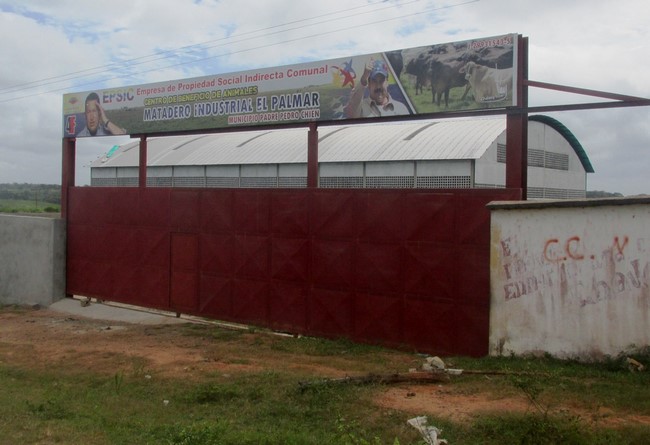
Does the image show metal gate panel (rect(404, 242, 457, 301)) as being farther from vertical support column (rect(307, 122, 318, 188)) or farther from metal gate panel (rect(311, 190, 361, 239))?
vertical support column (rect(307, 122, 318, 188))

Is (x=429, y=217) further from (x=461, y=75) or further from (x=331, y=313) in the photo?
(x=331, y=313)

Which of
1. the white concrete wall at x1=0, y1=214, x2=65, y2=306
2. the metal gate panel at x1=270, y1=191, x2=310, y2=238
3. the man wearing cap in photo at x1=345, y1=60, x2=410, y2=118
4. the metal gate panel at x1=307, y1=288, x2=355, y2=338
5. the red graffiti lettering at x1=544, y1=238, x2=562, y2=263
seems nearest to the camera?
the red graffiti lettering at x1=544, y1=238, x2=562, y2=263

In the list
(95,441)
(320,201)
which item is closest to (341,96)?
(320,201)

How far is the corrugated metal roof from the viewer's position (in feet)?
85.5

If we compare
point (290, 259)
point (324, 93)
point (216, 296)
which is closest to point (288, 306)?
point (290, 259)

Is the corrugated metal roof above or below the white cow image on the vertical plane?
above

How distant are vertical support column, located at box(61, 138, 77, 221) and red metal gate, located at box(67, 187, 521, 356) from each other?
901 mm

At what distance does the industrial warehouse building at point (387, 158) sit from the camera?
2567cm

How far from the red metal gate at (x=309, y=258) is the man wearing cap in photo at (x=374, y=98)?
1.47m

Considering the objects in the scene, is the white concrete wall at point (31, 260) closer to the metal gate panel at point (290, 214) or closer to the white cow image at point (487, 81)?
the metal gate panel at point (290, 214)

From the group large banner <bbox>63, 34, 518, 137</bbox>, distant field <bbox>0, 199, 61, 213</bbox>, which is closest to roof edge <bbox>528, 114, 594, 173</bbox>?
large banner <bbox>63, 34, 518, 137</bbox>

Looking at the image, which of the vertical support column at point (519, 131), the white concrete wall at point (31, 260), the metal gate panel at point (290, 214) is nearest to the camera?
the vertical support column at point (519, 131)

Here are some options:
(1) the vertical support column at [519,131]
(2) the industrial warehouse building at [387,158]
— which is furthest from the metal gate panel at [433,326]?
(2) the industrial warehouse building at [387,158]

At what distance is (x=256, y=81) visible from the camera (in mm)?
12844
